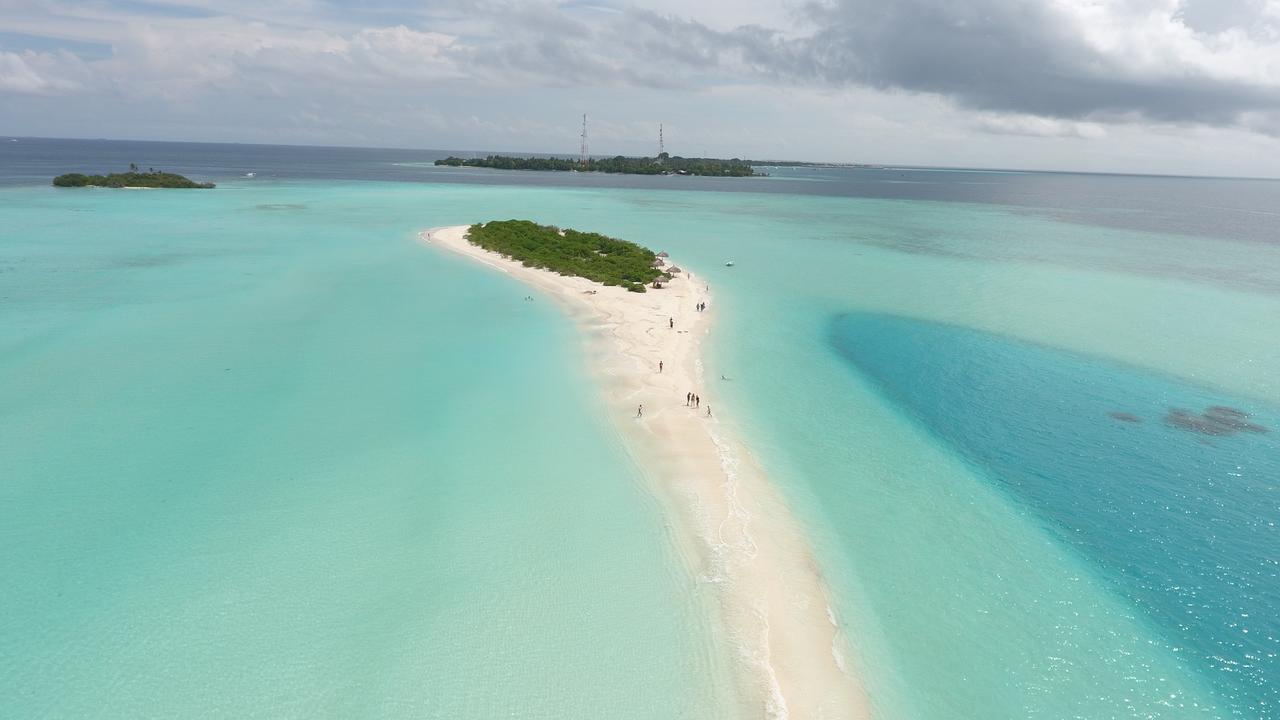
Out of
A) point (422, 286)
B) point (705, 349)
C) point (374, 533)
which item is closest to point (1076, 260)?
point (705, 349)

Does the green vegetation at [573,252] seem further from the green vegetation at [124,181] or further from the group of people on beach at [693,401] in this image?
the green vegetation at [124,181]

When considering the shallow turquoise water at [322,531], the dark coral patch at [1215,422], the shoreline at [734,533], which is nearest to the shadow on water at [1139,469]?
the dark coral patch at [1215,422]

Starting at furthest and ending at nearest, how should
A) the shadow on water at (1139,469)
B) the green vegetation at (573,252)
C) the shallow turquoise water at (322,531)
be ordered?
1. the green vegetation at (573,252)
2. the shadow on water at (1139,469)
3. the shallow turquoise water at (322,531)

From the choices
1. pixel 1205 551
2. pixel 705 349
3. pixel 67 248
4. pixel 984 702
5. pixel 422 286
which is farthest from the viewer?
pixel 67 248

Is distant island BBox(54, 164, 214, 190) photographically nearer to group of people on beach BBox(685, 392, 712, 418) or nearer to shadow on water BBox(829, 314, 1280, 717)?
group of people on beach BBox(685, 392, 712, 418)

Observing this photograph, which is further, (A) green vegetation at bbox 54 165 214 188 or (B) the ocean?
(A) green vegetation at bbox 54 165 214 188

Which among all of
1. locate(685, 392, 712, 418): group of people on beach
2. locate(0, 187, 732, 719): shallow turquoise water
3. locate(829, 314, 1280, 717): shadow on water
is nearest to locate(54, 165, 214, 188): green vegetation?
locate(0, 187, 732, 719): shallow turquoise water

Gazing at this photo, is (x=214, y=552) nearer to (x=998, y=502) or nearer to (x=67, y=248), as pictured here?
(x=998, y=502)
